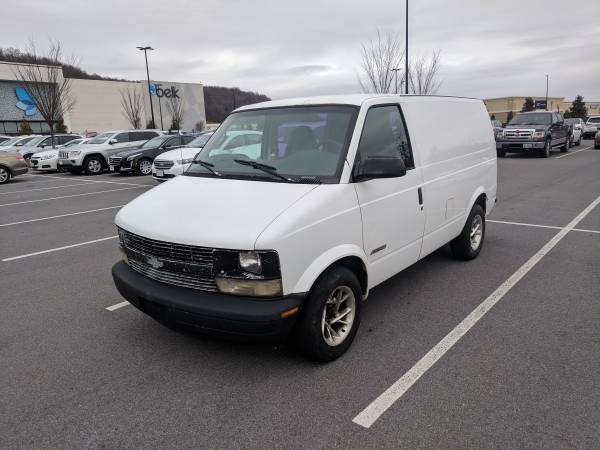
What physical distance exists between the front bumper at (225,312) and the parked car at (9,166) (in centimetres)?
1825

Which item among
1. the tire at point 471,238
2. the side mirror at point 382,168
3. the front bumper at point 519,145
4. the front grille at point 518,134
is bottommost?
the tire at point 471,238

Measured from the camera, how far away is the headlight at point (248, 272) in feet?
9.50

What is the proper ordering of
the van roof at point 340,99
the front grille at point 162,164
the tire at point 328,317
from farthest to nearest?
the front grille at point 162,164, the van roof at point 340,99, the tire at point 328,317

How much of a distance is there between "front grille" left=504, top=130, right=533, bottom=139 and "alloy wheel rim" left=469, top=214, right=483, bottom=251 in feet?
55.1

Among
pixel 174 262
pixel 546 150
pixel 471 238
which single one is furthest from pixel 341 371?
pixel 546 150

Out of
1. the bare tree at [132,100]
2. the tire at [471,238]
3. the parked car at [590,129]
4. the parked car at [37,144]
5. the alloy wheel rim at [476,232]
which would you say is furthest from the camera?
the bare tree at [132,100]

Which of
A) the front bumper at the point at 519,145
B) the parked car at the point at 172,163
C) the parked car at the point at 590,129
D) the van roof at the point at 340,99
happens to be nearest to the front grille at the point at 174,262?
the van roof at the point at 340,99

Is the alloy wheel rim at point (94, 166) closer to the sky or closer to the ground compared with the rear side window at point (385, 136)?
closer to the ground

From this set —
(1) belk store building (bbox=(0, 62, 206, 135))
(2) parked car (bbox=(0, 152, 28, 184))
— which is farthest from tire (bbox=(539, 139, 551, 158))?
(1) belk store building (bbox=(0, 62, 206, 135))

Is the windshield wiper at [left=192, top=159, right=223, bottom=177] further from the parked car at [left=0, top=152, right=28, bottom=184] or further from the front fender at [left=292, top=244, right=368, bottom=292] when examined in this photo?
the parked car at [left=0, top=152, right=28, bottom=184]

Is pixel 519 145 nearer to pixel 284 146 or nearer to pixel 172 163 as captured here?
pixel 172 163

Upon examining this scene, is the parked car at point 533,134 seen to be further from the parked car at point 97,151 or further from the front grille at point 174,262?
the front grille at point 174,262

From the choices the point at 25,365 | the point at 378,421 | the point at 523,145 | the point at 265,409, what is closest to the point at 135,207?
the point at 25,365

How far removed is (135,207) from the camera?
3.80m
